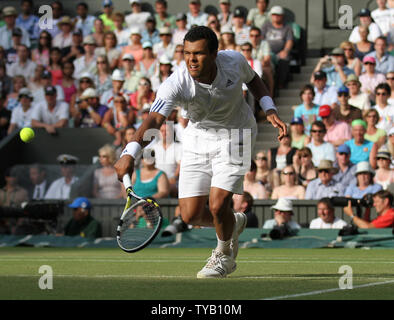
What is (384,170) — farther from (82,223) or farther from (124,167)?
(124,167)

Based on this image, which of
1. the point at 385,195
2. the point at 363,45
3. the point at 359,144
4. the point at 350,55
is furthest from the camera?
the point at 363,45

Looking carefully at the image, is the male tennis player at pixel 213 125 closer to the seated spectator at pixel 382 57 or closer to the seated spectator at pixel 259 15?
the seated spectator at pixel 382 57

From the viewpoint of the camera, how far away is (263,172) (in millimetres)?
15047

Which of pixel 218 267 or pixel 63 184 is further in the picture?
pixel 63 184

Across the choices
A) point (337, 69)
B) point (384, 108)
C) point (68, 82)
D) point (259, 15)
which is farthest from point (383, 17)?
point (68, 82)

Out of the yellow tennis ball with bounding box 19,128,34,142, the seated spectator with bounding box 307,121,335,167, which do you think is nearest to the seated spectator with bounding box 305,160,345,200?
the seated spectator with bounding box 307,121,335,167

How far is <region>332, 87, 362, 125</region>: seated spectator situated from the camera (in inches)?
609

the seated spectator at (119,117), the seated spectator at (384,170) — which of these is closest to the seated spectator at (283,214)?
the seated spectator at (384,170)

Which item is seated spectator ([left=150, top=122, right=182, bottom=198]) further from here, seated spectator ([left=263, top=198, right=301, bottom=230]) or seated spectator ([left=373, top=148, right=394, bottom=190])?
seated spectator ([left=373, top=148, right=394, bottom=190])

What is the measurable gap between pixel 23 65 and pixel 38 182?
4299mm

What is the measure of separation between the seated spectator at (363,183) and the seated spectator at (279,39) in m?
4.67

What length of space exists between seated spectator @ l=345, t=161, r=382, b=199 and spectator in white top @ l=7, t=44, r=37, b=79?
810 centimetres
